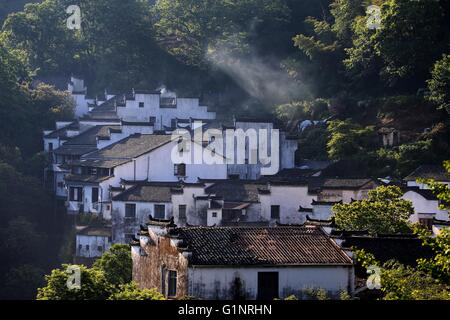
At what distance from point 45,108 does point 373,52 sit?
19.5 m

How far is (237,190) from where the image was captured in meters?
72.2

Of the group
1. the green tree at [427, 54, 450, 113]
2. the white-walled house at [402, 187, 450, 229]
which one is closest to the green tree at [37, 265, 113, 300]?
the white-walled house at [402, 187, 450, 229]

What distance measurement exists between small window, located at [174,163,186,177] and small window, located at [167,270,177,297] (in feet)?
96.6

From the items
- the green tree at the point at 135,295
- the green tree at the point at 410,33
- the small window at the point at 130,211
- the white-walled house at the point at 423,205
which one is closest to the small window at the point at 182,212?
the small window at the point at 130,211

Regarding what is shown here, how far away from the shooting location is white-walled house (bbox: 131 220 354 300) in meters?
46.5

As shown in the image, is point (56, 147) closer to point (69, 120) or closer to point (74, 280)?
point (69, 120)

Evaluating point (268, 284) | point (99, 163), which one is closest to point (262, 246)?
point (268, 284)

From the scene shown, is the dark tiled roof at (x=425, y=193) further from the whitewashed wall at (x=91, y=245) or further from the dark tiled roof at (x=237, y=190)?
the whitewashed wall at (x=91, y=245)

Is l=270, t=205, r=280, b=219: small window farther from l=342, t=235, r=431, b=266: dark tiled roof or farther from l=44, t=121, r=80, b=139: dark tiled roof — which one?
l=44, t=121, r=80, b=139: dark tiled roof

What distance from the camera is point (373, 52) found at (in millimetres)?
84875

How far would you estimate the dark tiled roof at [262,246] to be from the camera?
155 ft

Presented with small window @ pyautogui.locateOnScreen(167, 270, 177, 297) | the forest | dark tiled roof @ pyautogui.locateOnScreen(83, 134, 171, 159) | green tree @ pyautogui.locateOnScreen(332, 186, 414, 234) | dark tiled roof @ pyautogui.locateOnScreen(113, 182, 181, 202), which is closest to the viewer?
small window @ pyautogui.locateOnScreen(167, 270, 177, 297)

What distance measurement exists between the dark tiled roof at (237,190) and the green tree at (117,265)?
45.7ft

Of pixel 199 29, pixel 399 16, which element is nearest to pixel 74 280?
pixel 399 16
